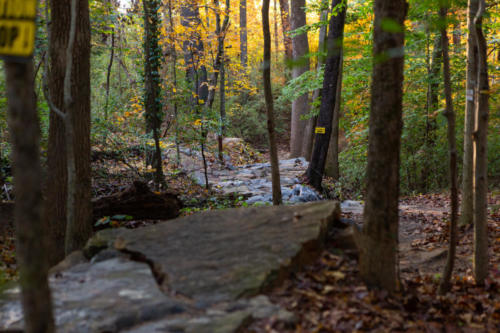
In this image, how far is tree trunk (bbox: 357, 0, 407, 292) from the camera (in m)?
3.45

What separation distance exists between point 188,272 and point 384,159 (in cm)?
199

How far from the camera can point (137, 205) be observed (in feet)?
22.0

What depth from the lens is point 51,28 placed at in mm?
5105

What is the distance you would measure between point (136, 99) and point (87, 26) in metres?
5.71

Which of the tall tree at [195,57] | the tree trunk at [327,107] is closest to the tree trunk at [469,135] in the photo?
the tree trunk at [327,107]

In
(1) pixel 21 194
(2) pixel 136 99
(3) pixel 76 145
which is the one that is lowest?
(1) pixel 21 194

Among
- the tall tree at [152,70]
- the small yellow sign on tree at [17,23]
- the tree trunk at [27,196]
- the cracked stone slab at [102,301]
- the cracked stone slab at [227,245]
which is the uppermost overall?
the tall tree at [152,70]

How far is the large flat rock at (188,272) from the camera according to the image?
2.82 meters

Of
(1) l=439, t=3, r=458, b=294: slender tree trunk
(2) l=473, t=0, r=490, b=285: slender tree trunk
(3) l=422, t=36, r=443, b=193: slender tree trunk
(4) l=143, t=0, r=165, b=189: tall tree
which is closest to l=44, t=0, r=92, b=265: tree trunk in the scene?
(4) l=143, t=0, r=165, b=189: tall tree

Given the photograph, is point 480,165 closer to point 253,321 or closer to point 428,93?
point 253,321

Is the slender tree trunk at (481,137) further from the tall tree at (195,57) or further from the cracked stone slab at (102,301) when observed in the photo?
the tall tree at (195,57)

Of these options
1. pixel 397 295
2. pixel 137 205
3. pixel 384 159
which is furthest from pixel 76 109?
pixel 397 295

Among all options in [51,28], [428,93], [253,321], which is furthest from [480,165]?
[428,93]

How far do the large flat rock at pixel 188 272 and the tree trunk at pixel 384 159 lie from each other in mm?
551
